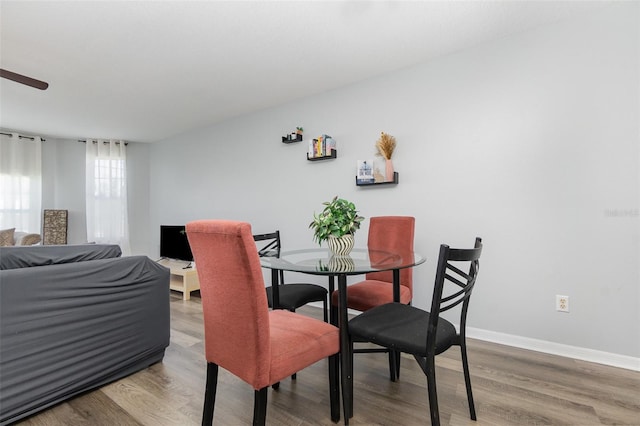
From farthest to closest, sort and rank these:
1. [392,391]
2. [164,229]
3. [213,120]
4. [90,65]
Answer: [164,229] < [213,120] < [90,65] < [392,391]

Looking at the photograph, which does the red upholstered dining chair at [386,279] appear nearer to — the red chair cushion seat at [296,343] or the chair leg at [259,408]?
the red chair cushion seat at [296,343]

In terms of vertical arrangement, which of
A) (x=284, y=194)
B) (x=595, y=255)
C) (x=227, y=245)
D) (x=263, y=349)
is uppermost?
(x=284, y=194)

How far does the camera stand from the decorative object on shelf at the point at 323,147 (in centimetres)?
325

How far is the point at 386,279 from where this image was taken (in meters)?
2.44

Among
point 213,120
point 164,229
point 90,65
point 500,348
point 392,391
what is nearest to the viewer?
point 392,391

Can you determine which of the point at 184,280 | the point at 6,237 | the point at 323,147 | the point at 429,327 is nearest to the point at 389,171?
the point at 323,147

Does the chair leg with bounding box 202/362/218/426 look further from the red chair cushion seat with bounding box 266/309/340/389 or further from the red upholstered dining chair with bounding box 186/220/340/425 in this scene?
the red chair cushion seat with bounding box 266/309/340/389

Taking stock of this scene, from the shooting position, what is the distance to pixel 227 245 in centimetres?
118

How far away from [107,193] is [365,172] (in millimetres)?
4803

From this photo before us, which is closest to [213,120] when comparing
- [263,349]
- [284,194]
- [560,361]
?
[284,194]

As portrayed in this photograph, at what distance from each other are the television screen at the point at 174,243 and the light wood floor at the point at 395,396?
2.66m

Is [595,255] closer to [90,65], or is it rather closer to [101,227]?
[90,65]

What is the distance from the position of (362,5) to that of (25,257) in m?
2.53

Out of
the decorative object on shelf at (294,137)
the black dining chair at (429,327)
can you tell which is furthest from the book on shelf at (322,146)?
the black dining chair at (429,327)
